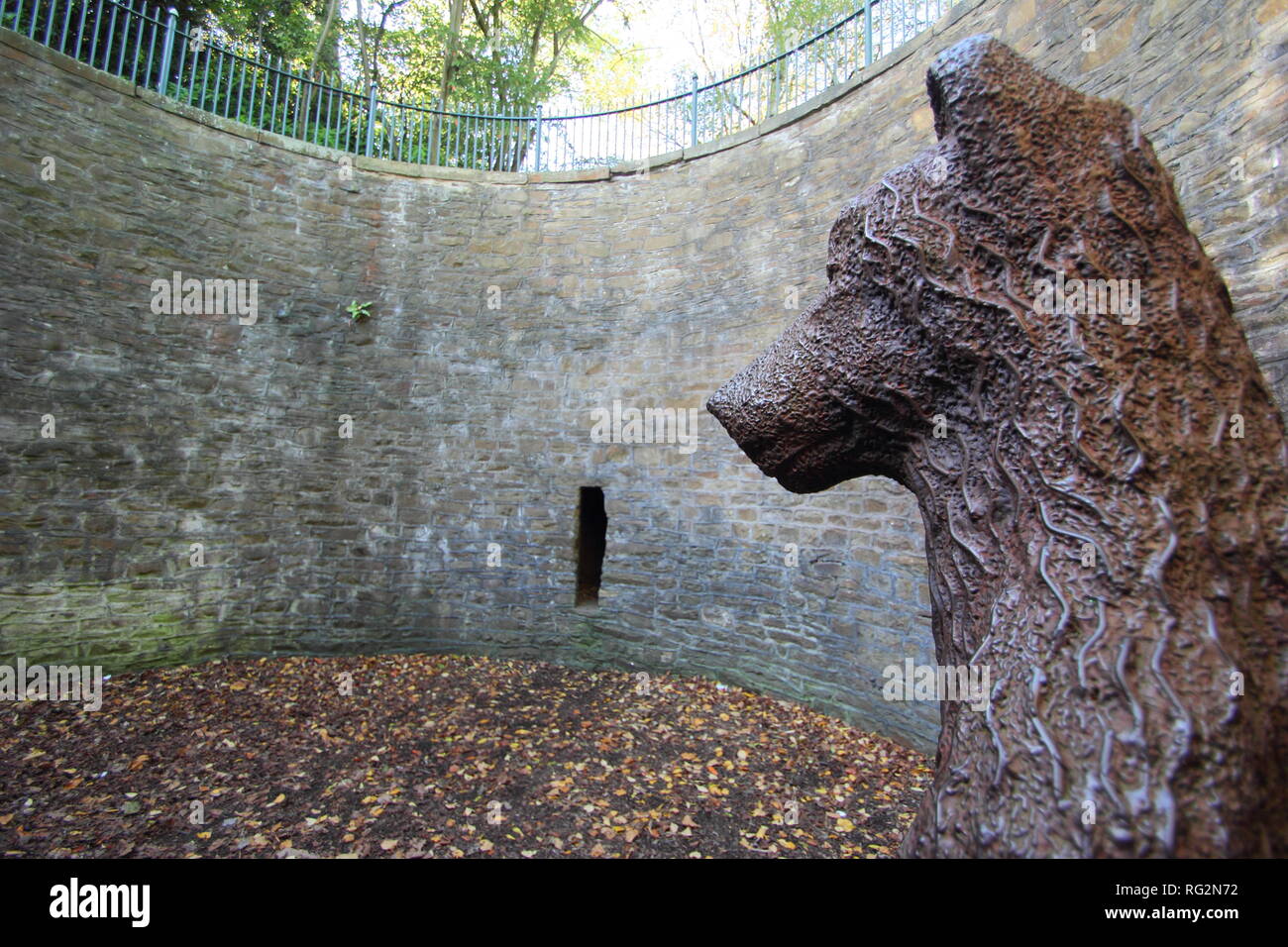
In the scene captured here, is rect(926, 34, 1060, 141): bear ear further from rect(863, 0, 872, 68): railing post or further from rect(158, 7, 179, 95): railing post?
rect(158, 7, 179, 95): railing post

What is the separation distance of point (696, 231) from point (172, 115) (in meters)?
5.26

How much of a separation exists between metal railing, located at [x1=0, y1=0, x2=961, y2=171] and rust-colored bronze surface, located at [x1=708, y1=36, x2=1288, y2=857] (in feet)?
17.4

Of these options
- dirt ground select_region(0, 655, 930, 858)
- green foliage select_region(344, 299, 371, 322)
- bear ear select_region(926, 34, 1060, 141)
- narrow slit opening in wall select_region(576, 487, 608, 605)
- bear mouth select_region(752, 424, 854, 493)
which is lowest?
dirt ground select_region(0, 655, 930, 858)

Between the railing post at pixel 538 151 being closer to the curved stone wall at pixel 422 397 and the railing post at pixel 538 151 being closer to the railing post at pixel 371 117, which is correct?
the curved stone wall at pixel 422 397

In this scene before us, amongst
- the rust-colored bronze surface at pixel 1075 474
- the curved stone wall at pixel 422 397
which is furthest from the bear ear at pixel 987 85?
the curved stone wall at pixel 422 397

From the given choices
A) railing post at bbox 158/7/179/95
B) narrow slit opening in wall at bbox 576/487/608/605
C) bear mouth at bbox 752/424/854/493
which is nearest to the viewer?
bear mouth at bbox 752/424/854/493

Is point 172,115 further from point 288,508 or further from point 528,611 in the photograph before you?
point 528,611

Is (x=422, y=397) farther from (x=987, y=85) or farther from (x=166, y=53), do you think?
(x=987, y=85)

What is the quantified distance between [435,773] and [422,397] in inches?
159

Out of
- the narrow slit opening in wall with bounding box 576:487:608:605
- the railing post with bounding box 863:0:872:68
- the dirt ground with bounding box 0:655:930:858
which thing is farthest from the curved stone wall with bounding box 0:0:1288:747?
the dirt ground with bounding box 0:655:930:858

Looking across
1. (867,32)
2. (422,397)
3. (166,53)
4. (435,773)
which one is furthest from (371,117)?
(435,773)

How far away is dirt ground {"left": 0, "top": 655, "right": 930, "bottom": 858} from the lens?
10.9 ft

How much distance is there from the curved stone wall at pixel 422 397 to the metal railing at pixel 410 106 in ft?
1.76

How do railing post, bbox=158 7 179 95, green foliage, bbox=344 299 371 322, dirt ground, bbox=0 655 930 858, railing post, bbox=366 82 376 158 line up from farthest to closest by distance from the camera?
railing post, bbox=366 82 376 158 → green foliage, bbox=344 299 371 322 → railing post, bbox=158 7 179 95 → dirt ground, bbox=0 655 930 858
